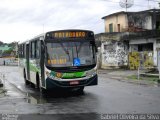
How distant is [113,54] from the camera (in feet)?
148

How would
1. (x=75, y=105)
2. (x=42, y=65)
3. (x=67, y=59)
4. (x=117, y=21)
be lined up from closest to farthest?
(x=75, y=105)
(x=67, y=59)
(x=42, y=65)
(x=117, y=21)

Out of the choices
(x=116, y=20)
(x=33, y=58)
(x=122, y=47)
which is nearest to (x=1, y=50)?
(x=116, y=20)

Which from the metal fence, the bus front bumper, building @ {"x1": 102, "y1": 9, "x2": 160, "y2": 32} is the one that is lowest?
the metal fence

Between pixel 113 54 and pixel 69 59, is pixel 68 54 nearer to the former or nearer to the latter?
pixel 69 59

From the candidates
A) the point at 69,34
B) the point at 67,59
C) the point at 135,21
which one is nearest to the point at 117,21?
the point at 135,21

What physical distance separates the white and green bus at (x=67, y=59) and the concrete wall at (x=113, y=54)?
25838 mm

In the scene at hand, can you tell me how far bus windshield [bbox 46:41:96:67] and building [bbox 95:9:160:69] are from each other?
798 inches

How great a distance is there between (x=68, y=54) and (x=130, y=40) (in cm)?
2621

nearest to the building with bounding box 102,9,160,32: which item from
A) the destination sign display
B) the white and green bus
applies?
the destination sign display

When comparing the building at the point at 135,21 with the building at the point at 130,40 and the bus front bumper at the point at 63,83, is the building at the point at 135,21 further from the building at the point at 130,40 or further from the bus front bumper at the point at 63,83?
the bus front bumper at the point at 63,83

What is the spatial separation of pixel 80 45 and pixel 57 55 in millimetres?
1224

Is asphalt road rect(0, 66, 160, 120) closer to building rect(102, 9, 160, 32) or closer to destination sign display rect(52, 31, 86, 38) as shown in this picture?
destination sign display rect(52, 31, 86, 38)

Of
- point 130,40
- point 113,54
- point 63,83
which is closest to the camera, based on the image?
point 63,83

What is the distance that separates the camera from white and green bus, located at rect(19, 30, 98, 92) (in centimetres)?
1750
